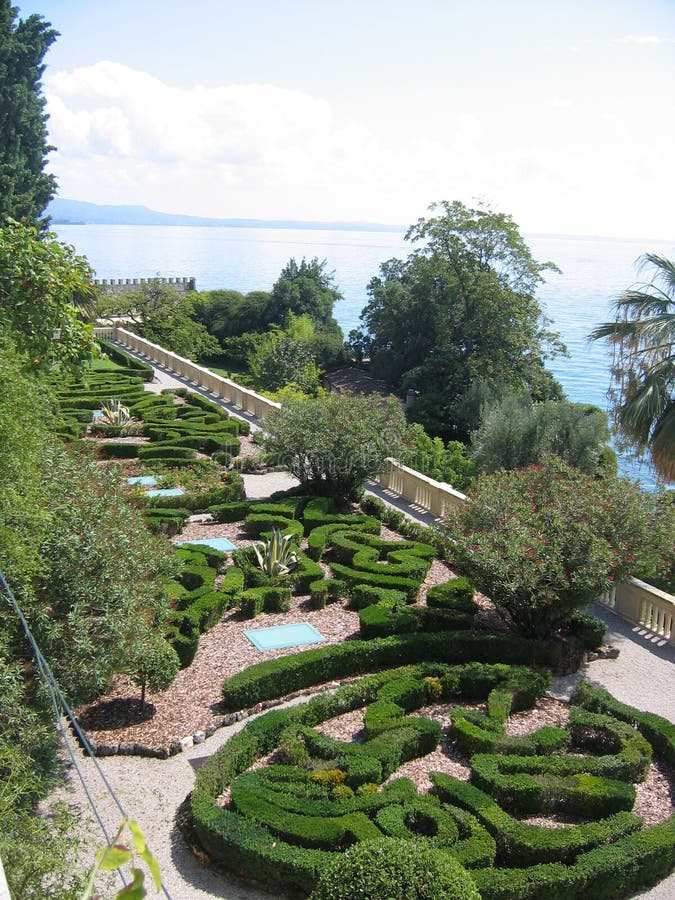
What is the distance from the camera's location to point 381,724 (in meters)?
10.5

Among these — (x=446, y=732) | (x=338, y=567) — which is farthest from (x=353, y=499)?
(x=446, y=732)

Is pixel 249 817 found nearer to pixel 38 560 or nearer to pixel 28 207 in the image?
pixel 38 560

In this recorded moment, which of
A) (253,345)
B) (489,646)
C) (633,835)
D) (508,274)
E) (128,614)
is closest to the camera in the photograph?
(633,835)

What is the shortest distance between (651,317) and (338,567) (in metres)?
7.80

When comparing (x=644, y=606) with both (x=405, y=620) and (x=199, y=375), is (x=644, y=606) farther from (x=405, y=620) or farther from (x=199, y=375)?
(x=199, y=375)

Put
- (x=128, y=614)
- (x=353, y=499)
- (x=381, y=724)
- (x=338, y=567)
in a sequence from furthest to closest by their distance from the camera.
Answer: (x=353, y=499), (x=338, y=567), (x=381, y=724), (x=128, y=614)

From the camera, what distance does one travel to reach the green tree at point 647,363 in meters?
16.3

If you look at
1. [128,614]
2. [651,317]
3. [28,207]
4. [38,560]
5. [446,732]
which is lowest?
[446,732]

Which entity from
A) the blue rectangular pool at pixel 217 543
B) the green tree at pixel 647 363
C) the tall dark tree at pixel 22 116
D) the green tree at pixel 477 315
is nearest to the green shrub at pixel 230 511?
the blue rectangular pool at pixel 217 543

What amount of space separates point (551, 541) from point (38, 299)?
28.5 ft

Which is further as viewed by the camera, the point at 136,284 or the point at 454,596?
the point at 136,284

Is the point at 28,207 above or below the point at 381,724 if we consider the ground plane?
above

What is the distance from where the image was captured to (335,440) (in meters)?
19.0

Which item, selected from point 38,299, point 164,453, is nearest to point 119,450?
point 164,453
